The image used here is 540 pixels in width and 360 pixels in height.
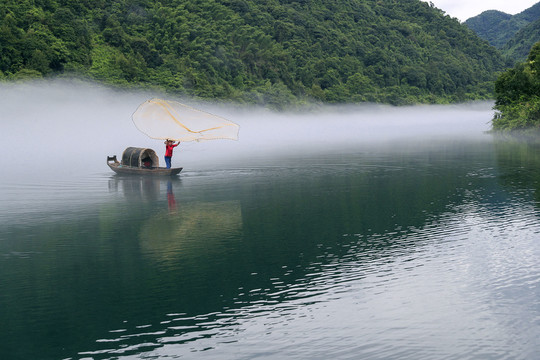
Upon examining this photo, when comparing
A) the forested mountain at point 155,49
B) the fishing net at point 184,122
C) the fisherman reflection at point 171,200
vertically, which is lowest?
the fisherman reflection at point 171,200

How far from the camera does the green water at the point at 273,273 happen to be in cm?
1472

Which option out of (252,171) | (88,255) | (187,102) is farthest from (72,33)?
(88,255)

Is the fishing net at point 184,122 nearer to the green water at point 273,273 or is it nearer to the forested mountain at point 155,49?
the green water at point 273,273

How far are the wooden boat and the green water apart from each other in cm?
858

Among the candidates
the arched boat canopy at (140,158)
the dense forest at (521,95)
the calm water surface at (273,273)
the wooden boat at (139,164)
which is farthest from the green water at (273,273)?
the dense forest at (521,95)

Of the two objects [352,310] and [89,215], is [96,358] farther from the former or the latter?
[89,215]

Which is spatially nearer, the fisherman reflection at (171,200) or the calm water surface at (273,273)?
the calm water surface at (273,273)

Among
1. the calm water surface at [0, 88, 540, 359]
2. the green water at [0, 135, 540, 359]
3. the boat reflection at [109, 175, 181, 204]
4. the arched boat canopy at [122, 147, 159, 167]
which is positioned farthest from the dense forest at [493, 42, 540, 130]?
the boat reflection at [109, 175, 181, 204]

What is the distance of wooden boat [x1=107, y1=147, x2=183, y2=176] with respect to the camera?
4815 centimetres

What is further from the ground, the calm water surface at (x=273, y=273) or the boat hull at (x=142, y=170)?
the boat hull at (x=142, y=170)

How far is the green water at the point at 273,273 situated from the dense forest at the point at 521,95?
1970 inches

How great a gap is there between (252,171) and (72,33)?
3935 inches

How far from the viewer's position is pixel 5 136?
95.1m

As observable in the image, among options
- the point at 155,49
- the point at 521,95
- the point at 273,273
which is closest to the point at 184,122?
the point at 273,273
